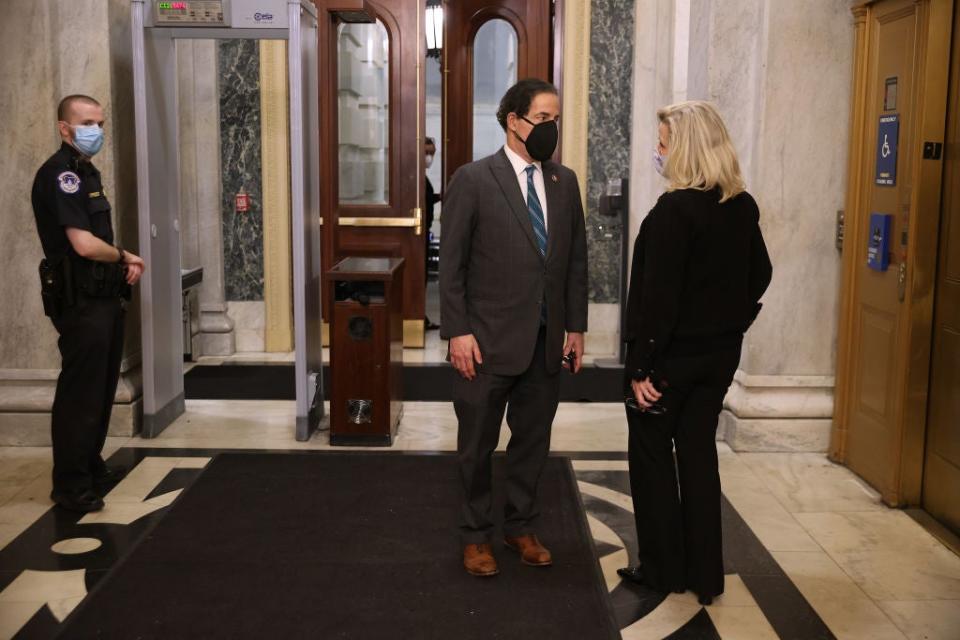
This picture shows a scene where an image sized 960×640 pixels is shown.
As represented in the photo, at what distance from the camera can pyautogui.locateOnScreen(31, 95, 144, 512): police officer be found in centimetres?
435

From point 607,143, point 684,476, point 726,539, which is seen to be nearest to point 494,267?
point 684,476

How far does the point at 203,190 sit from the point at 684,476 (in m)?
5.09

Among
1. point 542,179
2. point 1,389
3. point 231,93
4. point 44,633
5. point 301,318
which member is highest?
point 231,93

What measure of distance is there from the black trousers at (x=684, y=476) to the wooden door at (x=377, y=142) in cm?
471

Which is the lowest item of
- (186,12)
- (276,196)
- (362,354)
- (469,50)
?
(362,354)

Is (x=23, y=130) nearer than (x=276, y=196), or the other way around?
(x=23, y=130)

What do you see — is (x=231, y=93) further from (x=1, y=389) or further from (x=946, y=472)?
(x=946, y=472)

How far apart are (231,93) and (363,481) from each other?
3.81 metres

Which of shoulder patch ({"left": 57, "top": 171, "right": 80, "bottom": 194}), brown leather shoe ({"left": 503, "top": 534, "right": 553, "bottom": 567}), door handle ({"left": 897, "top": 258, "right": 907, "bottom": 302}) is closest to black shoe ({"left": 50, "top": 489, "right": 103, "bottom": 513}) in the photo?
shoulder patch ({"left": 57, "top": 171, "right": 80, "bottom": 194})

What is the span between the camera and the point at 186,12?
Result: 530 cm

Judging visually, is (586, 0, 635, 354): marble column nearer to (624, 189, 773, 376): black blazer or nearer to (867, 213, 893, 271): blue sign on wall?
(867, 213, 893, 271): blue sign on wall

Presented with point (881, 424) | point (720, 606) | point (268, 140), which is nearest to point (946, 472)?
point (881, 424)

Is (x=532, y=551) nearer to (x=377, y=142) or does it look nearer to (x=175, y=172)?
(x=175, y=172)

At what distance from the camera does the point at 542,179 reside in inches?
147
